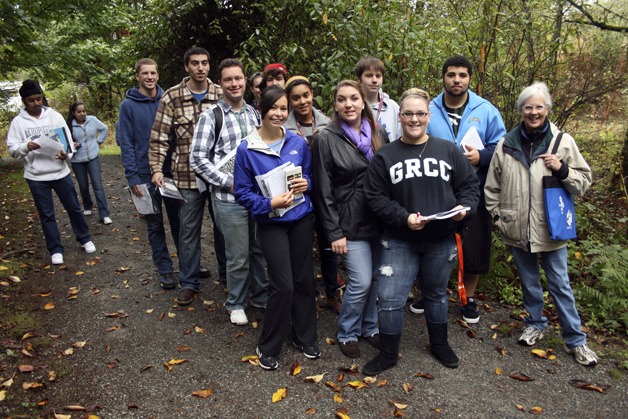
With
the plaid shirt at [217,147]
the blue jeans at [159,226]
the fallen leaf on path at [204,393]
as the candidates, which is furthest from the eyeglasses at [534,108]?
the blue jeans at [159,226]

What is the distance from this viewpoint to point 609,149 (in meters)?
7.18

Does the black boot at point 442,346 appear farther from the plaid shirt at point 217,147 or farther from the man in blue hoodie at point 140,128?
the man in blue hoodie at point 140,128

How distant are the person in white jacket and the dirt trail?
1343 mm

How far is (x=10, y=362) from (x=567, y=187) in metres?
5.02

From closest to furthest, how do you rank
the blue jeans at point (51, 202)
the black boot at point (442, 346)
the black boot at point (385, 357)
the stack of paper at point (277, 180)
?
1. the stack of paper at point (277, 180)
2. the black boot at point (385, 357)
3. the black boot at point (442, 346)
4. the blue jeans at point (51, 202)

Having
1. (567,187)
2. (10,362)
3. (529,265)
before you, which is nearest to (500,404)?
(529,265)

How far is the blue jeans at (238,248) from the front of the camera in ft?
14.4

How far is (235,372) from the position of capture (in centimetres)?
388

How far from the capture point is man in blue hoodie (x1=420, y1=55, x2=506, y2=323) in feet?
13.6

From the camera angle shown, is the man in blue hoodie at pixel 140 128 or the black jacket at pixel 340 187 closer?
the black jacket at pixel 340 187

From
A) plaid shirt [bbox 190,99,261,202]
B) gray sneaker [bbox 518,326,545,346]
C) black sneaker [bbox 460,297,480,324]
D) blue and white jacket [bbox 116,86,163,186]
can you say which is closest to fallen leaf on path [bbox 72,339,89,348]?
Answer: blue and white jacket [bbox 116,86,163,186]

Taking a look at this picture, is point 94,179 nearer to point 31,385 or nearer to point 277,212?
point 31,385

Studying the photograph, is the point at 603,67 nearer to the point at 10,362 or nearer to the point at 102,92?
the point at 10,362

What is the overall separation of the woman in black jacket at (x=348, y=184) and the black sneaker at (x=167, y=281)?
2597 millimetres
